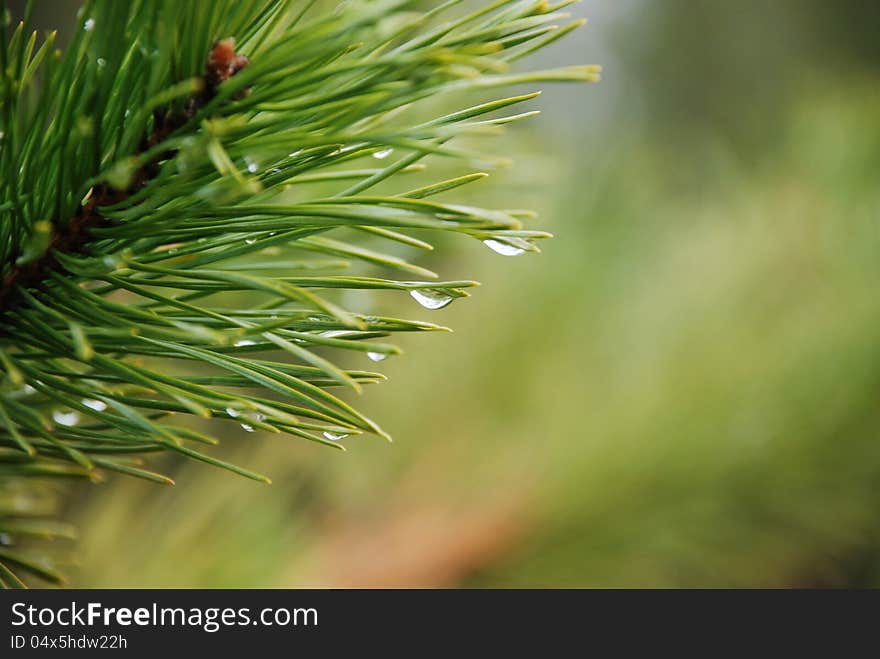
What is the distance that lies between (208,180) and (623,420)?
19.8 inches

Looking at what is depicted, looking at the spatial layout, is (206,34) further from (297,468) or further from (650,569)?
(650,569)

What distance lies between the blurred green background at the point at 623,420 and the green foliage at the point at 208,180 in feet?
1.03

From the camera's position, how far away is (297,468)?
68cm

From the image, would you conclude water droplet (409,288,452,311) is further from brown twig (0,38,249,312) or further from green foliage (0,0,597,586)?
brown twig (0,38,249,312)

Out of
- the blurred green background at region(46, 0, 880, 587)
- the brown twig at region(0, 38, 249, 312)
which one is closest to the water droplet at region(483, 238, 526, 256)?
the brown twig at region(0, 38, 249, 312)

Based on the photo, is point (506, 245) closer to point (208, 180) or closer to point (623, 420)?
point (208, 180)

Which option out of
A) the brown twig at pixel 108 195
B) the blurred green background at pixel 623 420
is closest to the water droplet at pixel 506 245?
the brown twig at pixel 108 195

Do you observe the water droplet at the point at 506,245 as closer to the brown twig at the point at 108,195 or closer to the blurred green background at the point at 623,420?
the brown twig at the point at 108,195

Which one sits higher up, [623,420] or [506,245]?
[623,420]

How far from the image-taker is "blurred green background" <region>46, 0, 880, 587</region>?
653mm

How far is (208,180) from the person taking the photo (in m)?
0.27

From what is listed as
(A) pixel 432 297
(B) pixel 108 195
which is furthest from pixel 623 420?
(B) pixel 108 195

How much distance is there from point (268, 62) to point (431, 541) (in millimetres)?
470
